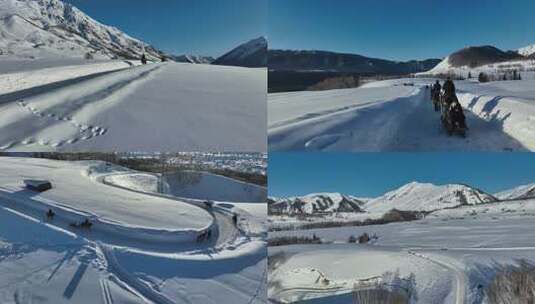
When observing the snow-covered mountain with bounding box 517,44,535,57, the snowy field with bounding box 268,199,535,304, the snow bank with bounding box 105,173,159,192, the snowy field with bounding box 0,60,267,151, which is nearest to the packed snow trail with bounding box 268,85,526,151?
the snowy field with bounding box 0,60,267,151

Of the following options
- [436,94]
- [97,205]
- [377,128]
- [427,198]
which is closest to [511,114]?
[436,94]

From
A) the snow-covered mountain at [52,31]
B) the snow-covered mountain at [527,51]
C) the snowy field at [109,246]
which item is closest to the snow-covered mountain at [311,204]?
the snowy field at [109,246]

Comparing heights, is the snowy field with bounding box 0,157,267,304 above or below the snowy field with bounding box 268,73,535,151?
below

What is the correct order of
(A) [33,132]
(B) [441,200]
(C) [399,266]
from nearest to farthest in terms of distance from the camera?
(A) [33,132], (C) [399,266], (B) [441,200]

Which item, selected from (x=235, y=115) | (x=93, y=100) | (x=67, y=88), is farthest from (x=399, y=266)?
(x=67, y=88)

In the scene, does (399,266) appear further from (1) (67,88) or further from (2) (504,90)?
(1) (67,88)

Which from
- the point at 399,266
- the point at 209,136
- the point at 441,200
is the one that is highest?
the point at 209,136

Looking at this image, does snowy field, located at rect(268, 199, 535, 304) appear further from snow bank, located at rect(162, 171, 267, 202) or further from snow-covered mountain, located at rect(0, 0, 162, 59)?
snow-covered mountain, located at rect(0, 0, 162, 59)

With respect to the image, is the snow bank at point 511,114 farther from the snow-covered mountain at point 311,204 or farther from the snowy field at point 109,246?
the snowy field at point 109,246
